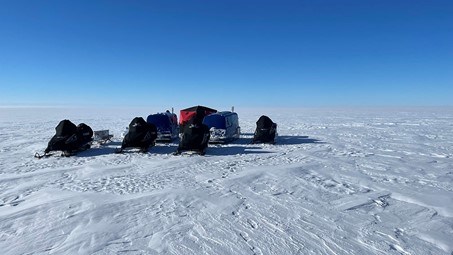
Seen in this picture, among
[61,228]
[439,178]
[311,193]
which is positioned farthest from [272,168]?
[61,228]

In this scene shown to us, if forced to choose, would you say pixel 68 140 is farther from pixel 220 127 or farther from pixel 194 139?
pixel 220 127

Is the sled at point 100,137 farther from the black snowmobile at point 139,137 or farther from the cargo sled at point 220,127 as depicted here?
the cargo sled at point 220,127

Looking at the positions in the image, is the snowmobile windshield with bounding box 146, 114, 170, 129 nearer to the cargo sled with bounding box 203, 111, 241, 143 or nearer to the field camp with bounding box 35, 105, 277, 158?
the field camp with bounding box 35, 105, 277, 158

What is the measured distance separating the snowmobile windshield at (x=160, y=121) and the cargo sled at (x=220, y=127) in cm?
210

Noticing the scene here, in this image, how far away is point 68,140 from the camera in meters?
13.2

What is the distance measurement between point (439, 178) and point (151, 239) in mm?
9027

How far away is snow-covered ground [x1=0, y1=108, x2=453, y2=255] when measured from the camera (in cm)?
516

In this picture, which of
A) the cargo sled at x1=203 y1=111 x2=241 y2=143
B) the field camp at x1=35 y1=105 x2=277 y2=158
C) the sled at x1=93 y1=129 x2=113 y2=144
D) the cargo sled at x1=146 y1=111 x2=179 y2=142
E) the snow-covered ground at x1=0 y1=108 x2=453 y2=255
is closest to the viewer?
the snow-covered ground at x1=0 y1=108 x2=453 y2=255

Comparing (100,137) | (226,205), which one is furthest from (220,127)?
(226,205)

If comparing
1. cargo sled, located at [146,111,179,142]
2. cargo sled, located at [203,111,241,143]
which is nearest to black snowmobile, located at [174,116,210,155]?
cargo sled, located at [203,111,241,143]

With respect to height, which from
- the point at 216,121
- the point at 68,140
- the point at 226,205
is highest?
the point at 216,121

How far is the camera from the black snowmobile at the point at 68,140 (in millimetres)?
12969

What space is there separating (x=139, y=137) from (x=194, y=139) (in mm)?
2654

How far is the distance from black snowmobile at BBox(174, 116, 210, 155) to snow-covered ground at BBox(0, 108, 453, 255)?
0.72m
